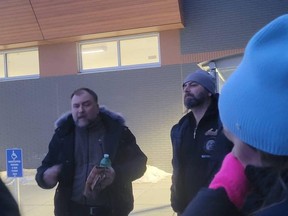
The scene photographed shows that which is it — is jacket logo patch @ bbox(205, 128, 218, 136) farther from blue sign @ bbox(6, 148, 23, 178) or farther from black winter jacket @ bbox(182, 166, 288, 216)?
blue sign @ bbox(6, 148, 23, 178)

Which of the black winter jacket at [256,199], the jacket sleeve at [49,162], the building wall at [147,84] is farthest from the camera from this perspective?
the building wall at [147,84]

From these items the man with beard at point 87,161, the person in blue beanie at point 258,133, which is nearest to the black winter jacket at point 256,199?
the person in blue beanie at point 258,133

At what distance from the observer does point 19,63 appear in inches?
503

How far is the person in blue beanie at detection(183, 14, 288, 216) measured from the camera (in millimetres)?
812

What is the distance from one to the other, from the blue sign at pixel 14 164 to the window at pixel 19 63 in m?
6.27

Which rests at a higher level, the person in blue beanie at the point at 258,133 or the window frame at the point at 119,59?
the window frame at the point at 119,59

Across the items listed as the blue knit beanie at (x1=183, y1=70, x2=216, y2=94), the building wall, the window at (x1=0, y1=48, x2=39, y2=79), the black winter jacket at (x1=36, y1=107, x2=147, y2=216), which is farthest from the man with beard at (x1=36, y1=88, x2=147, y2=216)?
the window at (x1=0, y1=48, x2=39, y2=79)

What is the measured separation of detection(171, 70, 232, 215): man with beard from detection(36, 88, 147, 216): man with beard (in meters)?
0.35

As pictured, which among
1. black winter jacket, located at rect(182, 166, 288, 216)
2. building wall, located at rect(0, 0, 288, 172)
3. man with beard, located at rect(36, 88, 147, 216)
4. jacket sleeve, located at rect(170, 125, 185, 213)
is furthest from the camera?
building wall, located at rect(0, 0, 288, 172)

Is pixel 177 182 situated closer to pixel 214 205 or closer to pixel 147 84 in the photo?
pixel 214 205

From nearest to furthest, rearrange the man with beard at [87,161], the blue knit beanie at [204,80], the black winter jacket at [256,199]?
the black winter jacket at [256,199] → the man with beard at [87,161] → the blue knit beanie at [204,80]

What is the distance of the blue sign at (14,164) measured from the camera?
21.7 feet

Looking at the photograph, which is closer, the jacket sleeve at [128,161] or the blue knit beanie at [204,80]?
the jacket sleeve at [128,161]

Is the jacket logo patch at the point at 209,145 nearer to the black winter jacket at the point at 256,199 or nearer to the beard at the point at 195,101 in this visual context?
the beard at the point at 195,101
